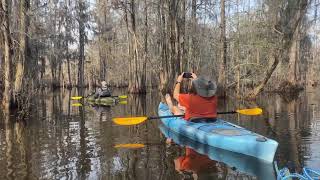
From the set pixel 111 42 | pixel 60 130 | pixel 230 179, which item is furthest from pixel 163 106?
pixel 111 42

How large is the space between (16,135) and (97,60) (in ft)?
144

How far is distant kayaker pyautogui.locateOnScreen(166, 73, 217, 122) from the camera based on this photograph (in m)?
10.1

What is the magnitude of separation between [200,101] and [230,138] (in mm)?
1538

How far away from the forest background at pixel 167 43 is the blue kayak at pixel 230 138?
→ 7252 mm

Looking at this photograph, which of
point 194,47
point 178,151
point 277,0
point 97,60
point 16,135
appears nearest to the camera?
point 178,151

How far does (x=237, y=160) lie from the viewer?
27.1ft

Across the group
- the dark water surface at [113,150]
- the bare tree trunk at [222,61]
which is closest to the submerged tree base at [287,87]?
the bare tree trunk at [222,61]

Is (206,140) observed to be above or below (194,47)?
below

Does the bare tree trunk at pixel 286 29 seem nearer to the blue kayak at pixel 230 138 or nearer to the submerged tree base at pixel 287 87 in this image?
the submerged tree base at pixel 287 87

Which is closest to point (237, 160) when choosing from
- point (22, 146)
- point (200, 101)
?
point (200, 101)

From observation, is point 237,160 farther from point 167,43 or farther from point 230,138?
point 167,43

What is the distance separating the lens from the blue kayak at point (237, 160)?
731 centimetres

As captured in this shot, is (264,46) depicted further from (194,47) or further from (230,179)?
(230,179)

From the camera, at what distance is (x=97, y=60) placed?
55188mm
